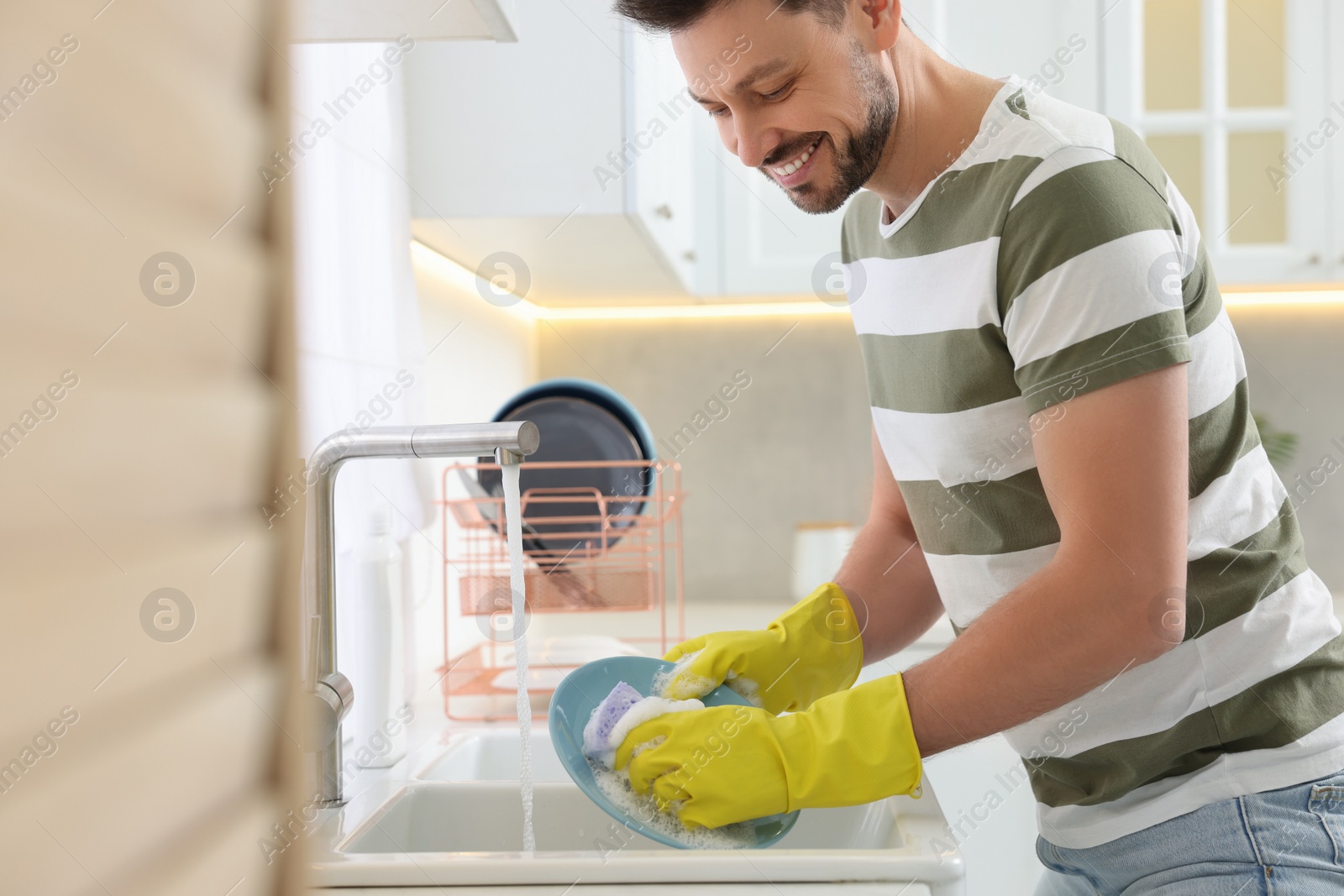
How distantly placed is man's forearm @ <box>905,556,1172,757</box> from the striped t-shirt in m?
0.10

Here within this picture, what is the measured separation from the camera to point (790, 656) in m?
0.87

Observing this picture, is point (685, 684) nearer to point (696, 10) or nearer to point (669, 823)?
point (669, 823)

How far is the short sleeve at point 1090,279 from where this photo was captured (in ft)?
1.88

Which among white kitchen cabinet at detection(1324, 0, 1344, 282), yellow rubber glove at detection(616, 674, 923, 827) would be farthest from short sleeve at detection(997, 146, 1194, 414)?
white kitchen cabinet at detection(1324, 0, 1344, 282)

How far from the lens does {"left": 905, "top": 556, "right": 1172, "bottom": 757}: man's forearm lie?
1.90ft

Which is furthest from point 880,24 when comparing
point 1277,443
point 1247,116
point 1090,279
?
point 1277,443

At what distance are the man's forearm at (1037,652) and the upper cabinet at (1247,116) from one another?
141 centimetres

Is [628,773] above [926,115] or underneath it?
underneath

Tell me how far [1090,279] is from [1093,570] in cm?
17

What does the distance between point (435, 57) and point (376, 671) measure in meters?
0.70

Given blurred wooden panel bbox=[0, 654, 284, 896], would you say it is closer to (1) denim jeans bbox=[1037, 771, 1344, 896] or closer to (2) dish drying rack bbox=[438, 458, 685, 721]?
Result: (1) denim jeans bbox=[1037, 771, 1344, 896]

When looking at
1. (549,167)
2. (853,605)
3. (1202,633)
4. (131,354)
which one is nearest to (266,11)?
(131,354)

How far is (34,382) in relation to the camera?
86mm

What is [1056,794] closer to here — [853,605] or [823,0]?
[853,605]
